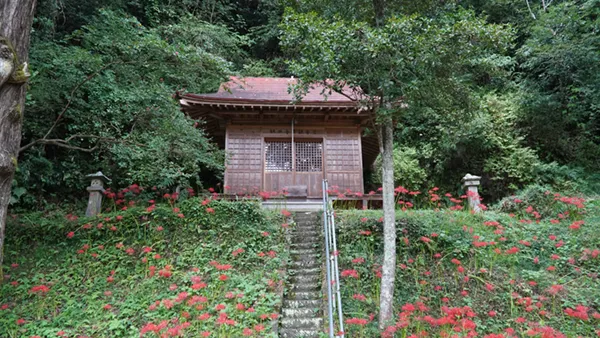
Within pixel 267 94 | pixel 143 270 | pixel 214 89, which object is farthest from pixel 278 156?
pixel 143 270

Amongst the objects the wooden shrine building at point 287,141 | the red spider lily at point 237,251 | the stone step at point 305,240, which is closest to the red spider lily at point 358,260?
the stone step at point 305,240

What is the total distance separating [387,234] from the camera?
189 inches

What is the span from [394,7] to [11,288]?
7.49 m

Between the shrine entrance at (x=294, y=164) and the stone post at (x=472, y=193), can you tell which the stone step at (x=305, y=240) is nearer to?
the shrine entrance at (x=294, y=164)

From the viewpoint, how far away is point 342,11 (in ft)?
19.7

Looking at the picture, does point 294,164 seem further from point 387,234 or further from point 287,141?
point 387,234

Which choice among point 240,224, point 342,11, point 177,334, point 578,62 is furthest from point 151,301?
point 578,62

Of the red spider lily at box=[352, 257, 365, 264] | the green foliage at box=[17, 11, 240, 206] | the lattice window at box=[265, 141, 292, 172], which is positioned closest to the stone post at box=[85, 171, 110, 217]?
the green foliage at box=[17, 11, 240, 206]

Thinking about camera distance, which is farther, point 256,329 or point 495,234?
point 495,234

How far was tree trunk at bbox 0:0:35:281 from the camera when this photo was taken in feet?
11.5

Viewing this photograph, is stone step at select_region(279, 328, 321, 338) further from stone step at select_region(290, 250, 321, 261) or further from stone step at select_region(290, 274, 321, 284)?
stone step at select_region(290, 250, 321, 261)

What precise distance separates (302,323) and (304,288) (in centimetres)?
70

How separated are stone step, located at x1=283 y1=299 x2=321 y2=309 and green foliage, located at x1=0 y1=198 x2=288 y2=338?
0.64 ft

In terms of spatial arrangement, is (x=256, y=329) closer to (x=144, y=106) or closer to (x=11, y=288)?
(x=11, y=288)
